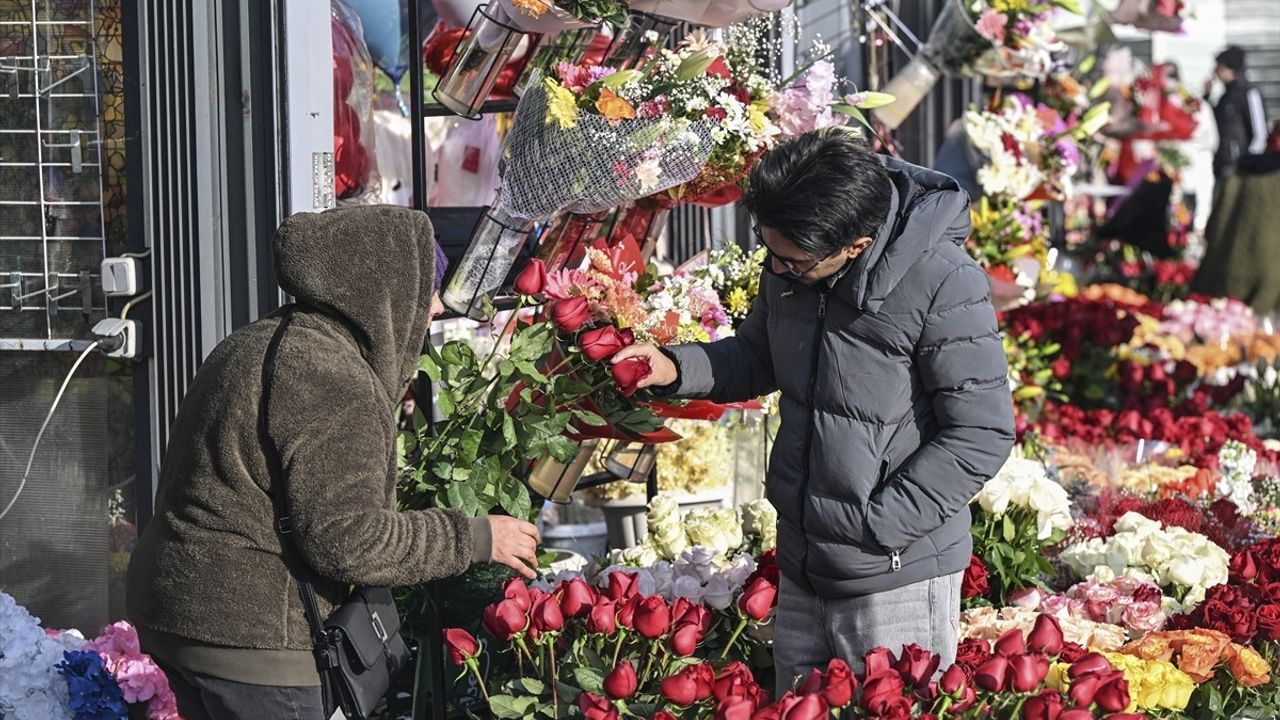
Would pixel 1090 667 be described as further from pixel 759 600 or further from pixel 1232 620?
pixel 1232 620

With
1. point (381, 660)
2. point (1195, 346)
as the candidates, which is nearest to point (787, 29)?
point (381, 660)

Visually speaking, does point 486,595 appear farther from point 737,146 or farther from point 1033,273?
point 1033,273

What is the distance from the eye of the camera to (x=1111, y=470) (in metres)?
4.45

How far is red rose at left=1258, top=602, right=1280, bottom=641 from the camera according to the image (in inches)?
106

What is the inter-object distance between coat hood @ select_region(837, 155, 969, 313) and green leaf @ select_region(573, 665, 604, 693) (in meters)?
0.73

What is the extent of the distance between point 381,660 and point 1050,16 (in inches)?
160

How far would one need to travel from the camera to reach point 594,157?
9.17 feet

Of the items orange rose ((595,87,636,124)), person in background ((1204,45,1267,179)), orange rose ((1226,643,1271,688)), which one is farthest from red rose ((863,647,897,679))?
person in background ((1204,45,1267,179))

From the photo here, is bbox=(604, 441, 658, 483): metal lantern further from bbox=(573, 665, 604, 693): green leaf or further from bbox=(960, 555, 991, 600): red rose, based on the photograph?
bbox=(573, 665, 604, 693): green leaf

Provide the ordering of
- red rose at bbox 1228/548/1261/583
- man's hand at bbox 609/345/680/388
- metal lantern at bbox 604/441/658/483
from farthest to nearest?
1. metal lantern at bbox 604/441/658/483
2. red rose at bbox 1228/548/1261/583
3. man's hand at bbox 609/345/680/388

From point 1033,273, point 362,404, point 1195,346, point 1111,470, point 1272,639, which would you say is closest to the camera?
point 362,404

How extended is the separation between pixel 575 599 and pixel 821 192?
0.76m

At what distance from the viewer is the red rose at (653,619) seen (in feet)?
7.44

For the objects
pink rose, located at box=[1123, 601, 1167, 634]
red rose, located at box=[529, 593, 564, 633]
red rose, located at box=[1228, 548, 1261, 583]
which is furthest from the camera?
red rose, located at box=[1228, 548, 1261, 583]
